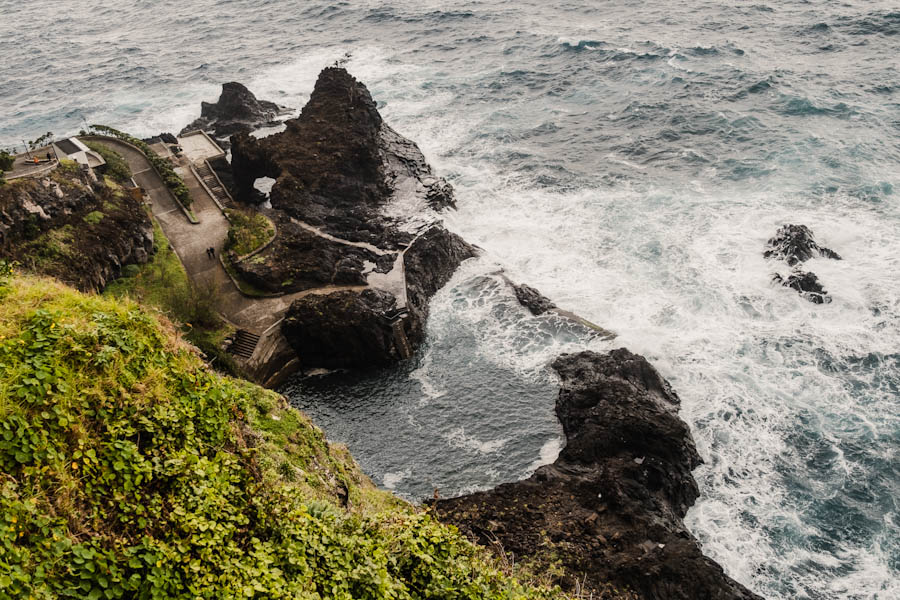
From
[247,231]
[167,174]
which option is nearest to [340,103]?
[167,174]

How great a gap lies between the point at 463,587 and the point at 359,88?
195ft

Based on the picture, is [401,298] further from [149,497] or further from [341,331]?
[149,497]

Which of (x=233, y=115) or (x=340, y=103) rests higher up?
(x=340, y=103)

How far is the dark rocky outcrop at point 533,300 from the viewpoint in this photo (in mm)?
50219

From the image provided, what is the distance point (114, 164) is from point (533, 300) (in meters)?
39.0

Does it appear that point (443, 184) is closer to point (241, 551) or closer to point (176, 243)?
point (176, 243)

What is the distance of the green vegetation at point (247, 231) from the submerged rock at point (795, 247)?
Answer: 4133cm

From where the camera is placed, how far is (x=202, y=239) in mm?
53844

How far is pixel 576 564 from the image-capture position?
30922 mm

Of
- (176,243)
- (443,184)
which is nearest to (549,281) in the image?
(443,184)

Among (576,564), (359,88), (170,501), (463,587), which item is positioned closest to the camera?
(170,501)

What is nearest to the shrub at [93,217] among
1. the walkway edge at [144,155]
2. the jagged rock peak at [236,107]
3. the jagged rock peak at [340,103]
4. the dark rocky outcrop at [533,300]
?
the walkway edge at [144,155]

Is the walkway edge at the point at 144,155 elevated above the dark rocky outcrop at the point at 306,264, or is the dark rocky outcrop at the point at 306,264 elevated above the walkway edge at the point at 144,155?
the walkway edge at the point at 144,155

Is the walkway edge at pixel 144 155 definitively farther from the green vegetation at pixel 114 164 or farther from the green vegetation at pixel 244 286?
the green vegetation at pixel 244 286
